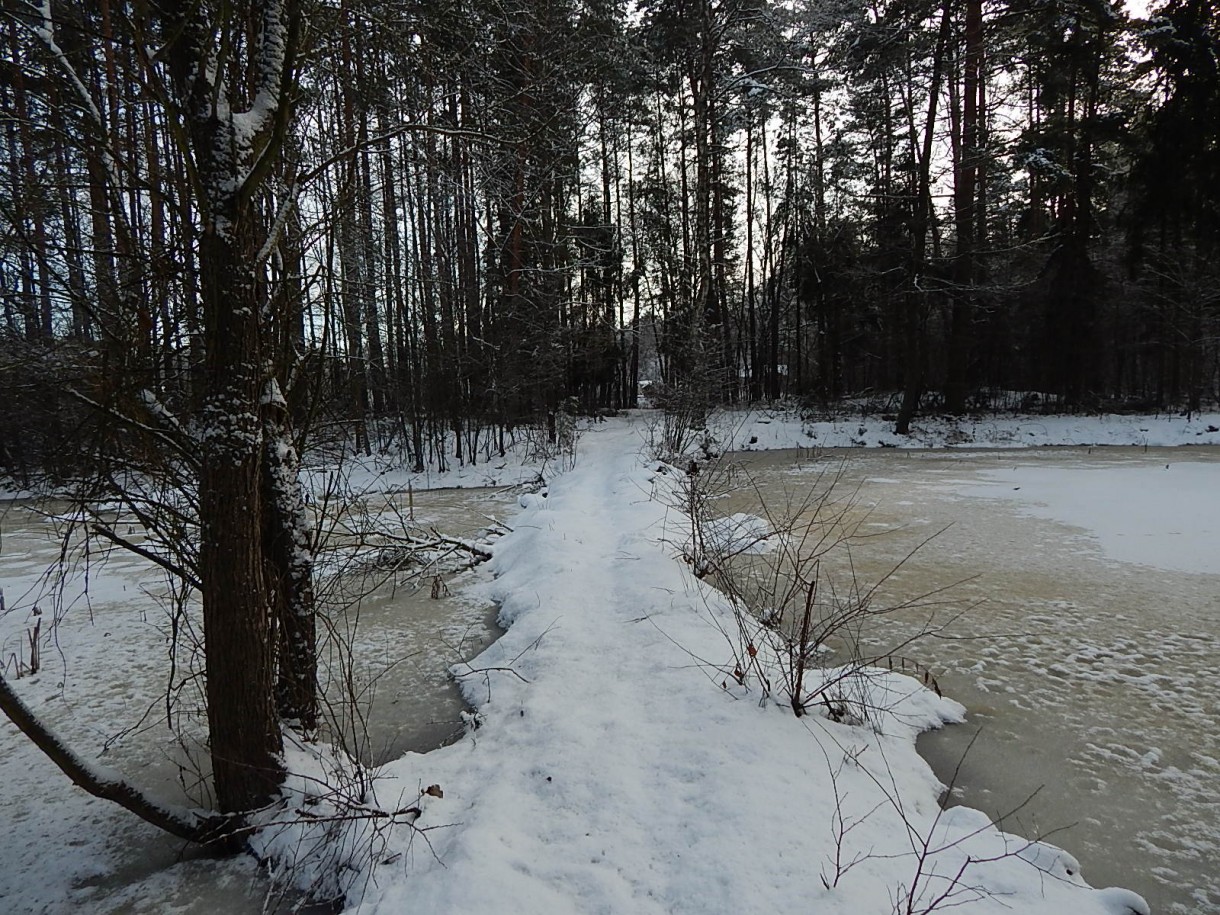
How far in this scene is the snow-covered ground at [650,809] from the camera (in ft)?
6.34

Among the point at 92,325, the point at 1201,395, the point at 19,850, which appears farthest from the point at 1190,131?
the point at 19,850

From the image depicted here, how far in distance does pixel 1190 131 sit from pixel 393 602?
17.8m

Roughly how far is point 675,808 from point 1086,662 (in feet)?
10.2

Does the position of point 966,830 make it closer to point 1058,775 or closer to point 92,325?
point 1058,775

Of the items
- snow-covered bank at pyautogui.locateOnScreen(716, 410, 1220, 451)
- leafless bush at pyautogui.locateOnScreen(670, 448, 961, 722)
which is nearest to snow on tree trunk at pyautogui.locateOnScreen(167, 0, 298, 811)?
leafless bush at pyautogui.locateOnScreen(670, 448, 961, 722)

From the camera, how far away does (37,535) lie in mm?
9156

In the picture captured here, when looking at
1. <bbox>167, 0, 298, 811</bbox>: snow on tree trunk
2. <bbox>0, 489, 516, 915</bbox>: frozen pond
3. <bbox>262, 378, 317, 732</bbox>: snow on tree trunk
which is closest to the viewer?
<bbox>167, 0, 298, 811</bbox>: snow on tree trunk

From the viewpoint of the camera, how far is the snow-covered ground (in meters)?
1.93

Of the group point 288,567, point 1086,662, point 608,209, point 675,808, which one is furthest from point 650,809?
point 608,209


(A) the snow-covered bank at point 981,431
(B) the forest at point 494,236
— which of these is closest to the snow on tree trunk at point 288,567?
(B) the forest at point 494,236

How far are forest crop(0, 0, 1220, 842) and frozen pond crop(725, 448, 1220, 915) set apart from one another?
325cm

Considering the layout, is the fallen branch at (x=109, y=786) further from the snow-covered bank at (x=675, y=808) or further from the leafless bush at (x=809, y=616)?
the leafless bush at (x=809, y=616)

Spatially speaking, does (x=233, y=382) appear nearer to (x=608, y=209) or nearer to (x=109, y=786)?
(x=109, y=786)

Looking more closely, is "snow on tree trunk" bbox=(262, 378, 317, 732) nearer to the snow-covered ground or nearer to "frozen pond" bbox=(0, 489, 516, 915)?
"frozen pond" bbox=(0, 489, 516, 915)
